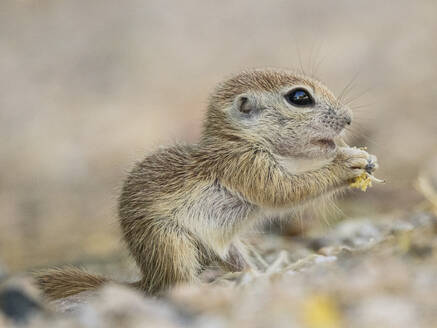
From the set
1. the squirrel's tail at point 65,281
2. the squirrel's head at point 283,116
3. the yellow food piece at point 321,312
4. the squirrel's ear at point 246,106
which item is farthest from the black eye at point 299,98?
the yellow food piece at point 321,312

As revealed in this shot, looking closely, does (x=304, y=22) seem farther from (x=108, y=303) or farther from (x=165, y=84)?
(x=108, y=303)

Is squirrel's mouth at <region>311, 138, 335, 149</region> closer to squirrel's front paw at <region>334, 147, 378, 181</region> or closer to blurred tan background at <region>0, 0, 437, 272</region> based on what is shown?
squirrel's front paw at <region>334, 147, 378, 181</region>

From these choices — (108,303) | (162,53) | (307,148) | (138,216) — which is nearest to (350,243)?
(307,148)

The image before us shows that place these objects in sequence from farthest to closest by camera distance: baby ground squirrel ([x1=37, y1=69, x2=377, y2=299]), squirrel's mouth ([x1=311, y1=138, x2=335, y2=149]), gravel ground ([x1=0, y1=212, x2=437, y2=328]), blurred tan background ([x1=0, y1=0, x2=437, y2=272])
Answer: blurred tan background ([x1=0, y1=0, x2=437, y2=272])
squirrel's mouth ([x1=311, y1=138, x2=335, y2=149])
baby ground squirrel ([x1=37, y1=69, x2=377, y2=299])
gravel ground ([x1=0, y1=212, x2=437, y2=328])

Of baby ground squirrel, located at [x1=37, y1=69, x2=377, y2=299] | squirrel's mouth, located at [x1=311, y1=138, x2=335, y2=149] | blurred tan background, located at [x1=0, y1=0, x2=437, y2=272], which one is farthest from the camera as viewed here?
blurred tan background, located at [x1=0, y1=0, x2=437, y2=272]

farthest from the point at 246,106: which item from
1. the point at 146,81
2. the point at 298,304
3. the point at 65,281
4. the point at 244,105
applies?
the point at 146,81

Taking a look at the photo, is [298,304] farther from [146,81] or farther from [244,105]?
[146,81]

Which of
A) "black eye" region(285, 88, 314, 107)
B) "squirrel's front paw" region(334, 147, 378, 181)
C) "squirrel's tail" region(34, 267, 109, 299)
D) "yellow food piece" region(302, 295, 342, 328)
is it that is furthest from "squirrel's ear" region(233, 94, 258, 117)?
"yellow food piece" region(302, 295, 342, 328)

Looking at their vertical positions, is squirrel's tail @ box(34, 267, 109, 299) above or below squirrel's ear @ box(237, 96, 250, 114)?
below
